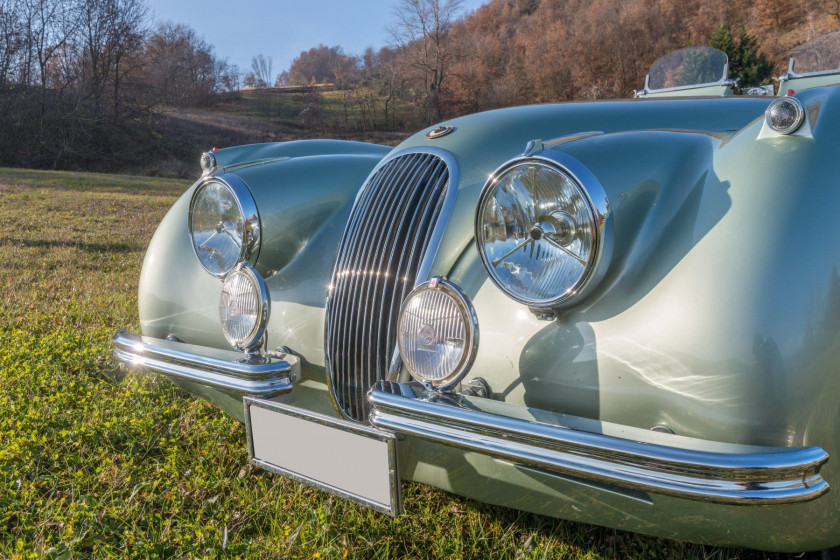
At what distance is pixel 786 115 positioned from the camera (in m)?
1.41

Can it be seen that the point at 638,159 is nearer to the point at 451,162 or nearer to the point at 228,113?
the point at 451,162

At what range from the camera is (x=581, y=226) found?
4.59 ft

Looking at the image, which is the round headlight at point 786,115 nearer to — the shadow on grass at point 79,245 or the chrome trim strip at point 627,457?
the chrome trim strip at point 627,457

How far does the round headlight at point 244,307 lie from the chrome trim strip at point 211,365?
0.06 m

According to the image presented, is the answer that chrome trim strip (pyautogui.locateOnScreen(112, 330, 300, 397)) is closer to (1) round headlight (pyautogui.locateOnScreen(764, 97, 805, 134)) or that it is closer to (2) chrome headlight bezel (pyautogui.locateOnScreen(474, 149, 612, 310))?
(2) chrome headlight bezel (pyautogui.locateOnScreen(474, 149, 612, 310))

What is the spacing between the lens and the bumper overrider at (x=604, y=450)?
1.13 metres

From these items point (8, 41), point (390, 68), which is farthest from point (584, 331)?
point (390, 68)

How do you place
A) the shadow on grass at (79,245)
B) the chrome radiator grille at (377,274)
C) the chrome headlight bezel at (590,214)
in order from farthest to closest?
1. the shadow on grass at (79,245)
2. the chrome radiator grille at (377,274)
3. the chrome headlight bezel at (590,214)

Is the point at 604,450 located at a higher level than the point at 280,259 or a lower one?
lower

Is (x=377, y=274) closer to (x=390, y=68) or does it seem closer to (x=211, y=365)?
(x=211, y=365)

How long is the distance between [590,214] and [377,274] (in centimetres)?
76

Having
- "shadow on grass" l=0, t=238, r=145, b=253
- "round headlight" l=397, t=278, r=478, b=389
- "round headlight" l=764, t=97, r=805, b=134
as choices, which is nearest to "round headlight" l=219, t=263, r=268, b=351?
"round headlight" l=397, t=278, r=478, b=389

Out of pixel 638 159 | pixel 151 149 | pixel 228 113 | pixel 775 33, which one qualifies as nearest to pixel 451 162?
pixel 638 159

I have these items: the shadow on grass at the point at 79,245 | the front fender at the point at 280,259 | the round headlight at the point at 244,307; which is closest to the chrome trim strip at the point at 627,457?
the round headlight at the point at 244,307
